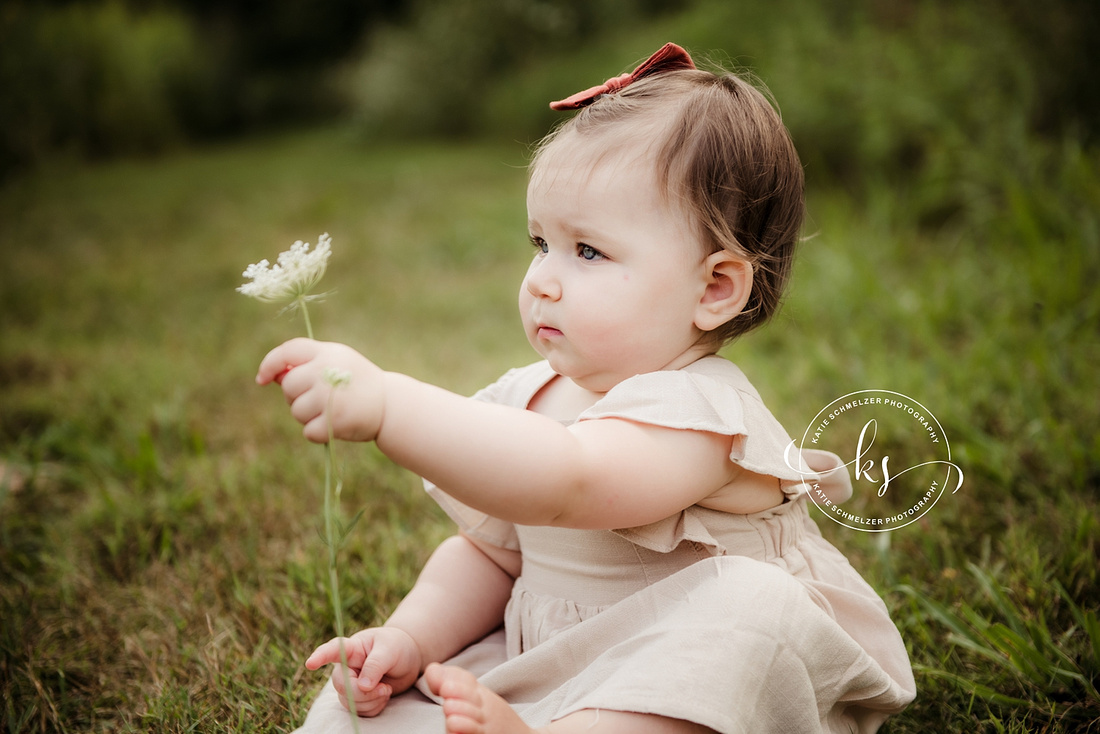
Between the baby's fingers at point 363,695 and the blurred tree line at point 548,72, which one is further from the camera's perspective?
the blurred tree line at point 548,72

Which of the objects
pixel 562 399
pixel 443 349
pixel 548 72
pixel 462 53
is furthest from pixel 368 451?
pixel 462 53

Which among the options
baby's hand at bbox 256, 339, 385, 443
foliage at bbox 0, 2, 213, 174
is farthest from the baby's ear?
foliage at bbox 0, 2, 213, 174

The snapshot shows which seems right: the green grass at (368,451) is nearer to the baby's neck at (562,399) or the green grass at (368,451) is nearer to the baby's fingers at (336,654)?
the baby's fingers at (336,654)

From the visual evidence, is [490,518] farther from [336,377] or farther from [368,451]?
[368,451]

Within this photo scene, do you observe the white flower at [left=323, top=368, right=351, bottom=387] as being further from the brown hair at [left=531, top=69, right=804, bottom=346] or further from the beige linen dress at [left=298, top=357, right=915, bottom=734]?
the brown hair at [left=531, top=69, right=804, bottom=346]

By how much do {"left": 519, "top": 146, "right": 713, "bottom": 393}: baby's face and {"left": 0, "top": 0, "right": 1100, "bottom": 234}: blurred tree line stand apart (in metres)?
0.98

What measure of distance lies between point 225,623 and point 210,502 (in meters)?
0.47

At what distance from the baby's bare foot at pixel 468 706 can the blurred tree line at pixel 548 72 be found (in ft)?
4.88

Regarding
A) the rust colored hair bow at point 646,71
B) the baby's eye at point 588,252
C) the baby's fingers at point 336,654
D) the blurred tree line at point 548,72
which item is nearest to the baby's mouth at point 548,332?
the baby's eye at point 588,252

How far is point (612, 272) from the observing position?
1008 millimetres

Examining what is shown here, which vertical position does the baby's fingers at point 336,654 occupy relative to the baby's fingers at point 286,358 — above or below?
below

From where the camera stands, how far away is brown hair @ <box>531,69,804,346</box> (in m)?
1.01

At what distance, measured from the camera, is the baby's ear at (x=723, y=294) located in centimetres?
104

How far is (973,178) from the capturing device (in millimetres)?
3191
